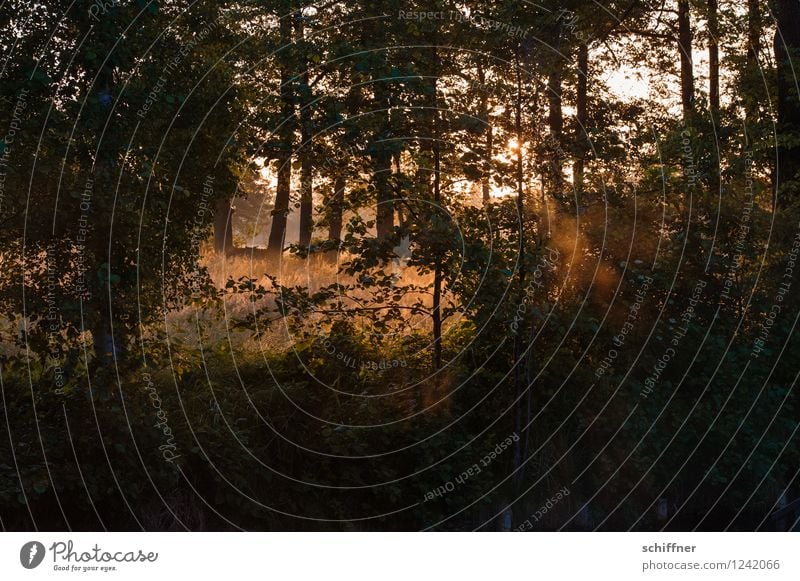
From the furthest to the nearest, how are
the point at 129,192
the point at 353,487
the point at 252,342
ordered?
the point at 252,342 → the point at 353,487 → the point at 129,192

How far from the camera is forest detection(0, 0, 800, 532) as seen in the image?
8477 mm

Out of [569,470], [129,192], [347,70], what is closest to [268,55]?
[347,70]

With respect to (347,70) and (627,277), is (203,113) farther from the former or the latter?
(627,277)

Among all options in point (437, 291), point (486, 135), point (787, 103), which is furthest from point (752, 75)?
point (437, 291)

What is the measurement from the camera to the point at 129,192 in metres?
8.50

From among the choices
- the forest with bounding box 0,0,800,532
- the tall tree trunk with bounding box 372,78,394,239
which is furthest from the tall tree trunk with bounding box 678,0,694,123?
the tall tree trunk with bounding box 372,78,394,239

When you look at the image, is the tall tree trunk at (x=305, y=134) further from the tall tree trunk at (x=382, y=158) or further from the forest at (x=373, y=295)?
the tall tree trunk at (x=382, y=158)

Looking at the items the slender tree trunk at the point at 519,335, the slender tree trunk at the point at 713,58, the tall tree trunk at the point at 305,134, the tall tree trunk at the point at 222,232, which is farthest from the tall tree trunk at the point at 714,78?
the tall tree trunk at the point at 222,232

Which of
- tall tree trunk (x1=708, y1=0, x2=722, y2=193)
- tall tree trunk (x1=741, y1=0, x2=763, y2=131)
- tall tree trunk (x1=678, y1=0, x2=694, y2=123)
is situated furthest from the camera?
tall tree trunk (x1=678, y1=0, x2=694, y2=123)

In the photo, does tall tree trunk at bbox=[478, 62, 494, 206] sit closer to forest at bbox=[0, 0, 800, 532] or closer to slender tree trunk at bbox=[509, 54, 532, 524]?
forest at bbox=[0, 0, 800, 532]

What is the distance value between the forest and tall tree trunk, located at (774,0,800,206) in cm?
152

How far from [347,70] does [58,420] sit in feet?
14.6

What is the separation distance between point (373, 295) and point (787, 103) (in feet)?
24.4

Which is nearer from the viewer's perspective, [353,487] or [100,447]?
[100,447]
